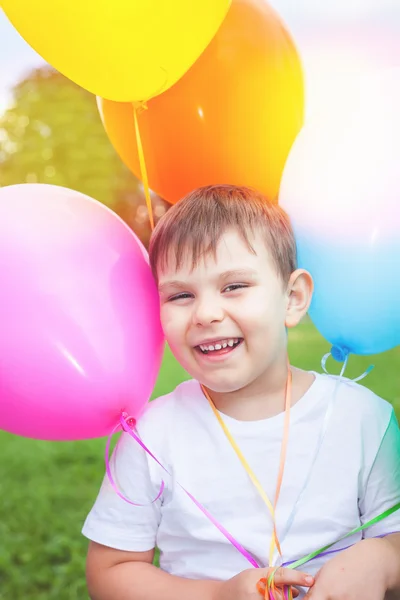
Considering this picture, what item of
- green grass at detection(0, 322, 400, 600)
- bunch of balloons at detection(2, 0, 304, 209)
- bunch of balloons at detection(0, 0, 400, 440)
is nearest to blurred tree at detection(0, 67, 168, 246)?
green grass at detection(0, 322, 400, 600)

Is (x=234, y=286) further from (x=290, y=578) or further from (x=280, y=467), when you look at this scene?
(x=290, y=578)

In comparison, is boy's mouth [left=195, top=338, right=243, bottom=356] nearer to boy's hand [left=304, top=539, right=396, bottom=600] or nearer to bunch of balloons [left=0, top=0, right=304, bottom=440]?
bunch of balloons [left=0, top=0, right=304, bottom=440]

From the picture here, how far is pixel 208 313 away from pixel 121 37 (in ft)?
1.64

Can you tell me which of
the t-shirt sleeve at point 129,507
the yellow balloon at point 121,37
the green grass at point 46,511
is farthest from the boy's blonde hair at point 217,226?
the green grass at point 46,511

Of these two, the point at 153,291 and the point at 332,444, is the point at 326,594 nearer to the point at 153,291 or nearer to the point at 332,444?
the point at 332,444

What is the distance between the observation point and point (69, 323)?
1.30 meters

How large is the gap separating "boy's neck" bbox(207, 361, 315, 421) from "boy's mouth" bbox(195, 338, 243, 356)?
11 cm

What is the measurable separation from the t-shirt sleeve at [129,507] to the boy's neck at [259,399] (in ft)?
0.58

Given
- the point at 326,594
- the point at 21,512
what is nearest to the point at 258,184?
the point at 326,594

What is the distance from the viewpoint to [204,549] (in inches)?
53.9

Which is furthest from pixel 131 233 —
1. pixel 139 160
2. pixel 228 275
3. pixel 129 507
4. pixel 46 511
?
pixel 46 511

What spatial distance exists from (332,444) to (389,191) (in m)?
0.46

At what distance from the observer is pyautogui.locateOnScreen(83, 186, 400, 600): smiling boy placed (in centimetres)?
131

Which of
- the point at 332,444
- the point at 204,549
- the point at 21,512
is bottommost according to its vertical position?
the point at 21,512
